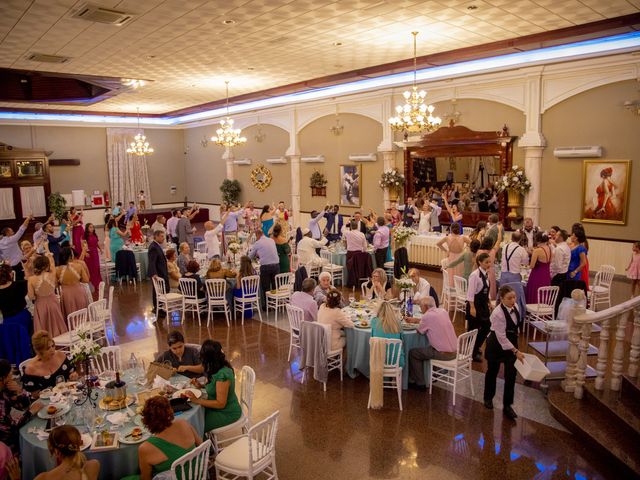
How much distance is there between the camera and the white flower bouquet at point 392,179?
43.9ft

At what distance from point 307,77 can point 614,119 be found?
684 cm

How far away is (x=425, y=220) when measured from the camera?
11930mm

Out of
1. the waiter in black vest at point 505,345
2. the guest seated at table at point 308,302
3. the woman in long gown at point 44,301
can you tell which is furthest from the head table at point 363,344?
the woman in long gown at point 44,301

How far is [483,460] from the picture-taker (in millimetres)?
4414

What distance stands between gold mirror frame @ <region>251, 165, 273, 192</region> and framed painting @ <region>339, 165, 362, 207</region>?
12.8ft

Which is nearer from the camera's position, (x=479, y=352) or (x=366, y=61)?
(x=479, y=352)

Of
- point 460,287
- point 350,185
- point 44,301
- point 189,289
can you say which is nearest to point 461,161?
point 350,185

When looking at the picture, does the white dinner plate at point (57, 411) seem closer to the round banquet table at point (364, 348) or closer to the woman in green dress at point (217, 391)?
the woman in green dress at point (217, 391)

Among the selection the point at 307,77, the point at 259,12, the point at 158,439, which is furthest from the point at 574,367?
the point at 307,77

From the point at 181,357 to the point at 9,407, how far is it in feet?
→ 4.69

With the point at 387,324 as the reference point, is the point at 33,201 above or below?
above

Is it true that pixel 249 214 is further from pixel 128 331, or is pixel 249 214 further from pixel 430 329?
pixel 430 329

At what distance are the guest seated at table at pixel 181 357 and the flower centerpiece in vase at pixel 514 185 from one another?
337 inches

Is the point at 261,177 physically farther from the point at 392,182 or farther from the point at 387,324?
the point at 387,324
